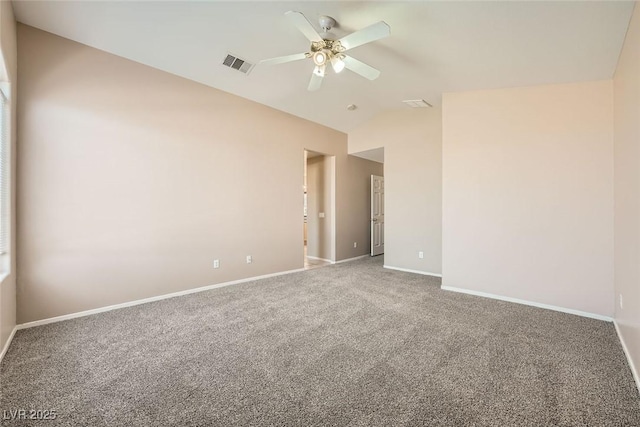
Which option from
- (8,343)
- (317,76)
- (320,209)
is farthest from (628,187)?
(8,343)

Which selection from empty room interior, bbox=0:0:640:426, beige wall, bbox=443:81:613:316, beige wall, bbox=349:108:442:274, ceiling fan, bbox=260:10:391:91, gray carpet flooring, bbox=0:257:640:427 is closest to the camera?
gray carpet flooring, bbox=0:257:640:427

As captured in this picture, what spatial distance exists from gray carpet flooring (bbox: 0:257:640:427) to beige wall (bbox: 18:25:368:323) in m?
0.53

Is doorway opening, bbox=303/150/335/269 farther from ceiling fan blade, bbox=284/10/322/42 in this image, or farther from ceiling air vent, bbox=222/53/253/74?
ceiling fan blade, bbox=284/10/322/42

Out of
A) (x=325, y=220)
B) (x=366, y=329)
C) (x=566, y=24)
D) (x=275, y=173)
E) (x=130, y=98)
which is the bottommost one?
(x=366, y=329)

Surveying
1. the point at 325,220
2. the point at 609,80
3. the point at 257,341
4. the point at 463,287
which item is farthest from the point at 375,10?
the point at 325,220

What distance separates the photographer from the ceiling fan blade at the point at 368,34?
2221 mm

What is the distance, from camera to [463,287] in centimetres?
400

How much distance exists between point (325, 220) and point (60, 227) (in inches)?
178

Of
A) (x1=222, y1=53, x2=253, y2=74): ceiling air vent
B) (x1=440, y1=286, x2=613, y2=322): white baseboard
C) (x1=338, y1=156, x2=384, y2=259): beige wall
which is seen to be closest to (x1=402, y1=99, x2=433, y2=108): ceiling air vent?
(x1=338, y1=156, x2=384, y2=259): beige wall

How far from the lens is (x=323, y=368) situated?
6.83 feet

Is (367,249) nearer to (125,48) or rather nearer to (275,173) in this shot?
(275,173)

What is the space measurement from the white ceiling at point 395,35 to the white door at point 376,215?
3.39 m

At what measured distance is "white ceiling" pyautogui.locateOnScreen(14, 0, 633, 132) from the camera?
2.48 m

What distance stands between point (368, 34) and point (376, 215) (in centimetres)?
516
